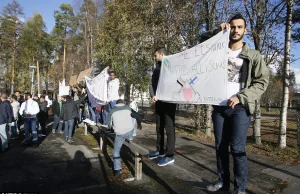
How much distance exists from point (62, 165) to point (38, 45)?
4151 cm

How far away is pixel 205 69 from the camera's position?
11.1 feet

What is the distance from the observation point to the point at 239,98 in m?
2.67

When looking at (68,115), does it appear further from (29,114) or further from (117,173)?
(117,173)

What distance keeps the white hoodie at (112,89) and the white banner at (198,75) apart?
3400 millimetres

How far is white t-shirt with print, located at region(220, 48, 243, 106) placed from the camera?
288 cm

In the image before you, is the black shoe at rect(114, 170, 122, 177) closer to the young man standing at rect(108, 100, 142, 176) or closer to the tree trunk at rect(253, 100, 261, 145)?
the young man standing at rect(108, 100, 142, 176)

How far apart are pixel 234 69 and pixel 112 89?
17.1 feet

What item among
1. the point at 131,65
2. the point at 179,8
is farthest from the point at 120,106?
the point at 131,65

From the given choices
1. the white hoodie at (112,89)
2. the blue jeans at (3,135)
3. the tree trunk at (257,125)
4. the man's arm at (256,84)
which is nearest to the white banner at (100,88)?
the white hoodie at (112,89)

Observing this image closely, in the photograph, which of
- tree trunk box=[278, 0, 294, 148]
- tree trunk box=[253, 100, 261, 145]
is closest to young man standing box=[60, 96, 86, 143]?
tree trunk box=[253, 100, 261, 145]

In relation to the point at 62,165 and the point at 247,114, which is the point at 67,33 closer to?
the point at 62,165

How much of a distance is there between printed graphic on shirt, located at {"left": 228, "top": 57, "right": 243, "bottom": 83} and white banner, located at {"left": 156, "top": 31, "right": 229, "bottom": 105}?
0.18ft

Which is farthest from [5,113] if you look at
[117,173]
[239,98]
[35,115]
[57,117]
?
[239,98]

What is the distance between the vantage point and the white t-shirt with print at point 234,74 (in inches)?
113
